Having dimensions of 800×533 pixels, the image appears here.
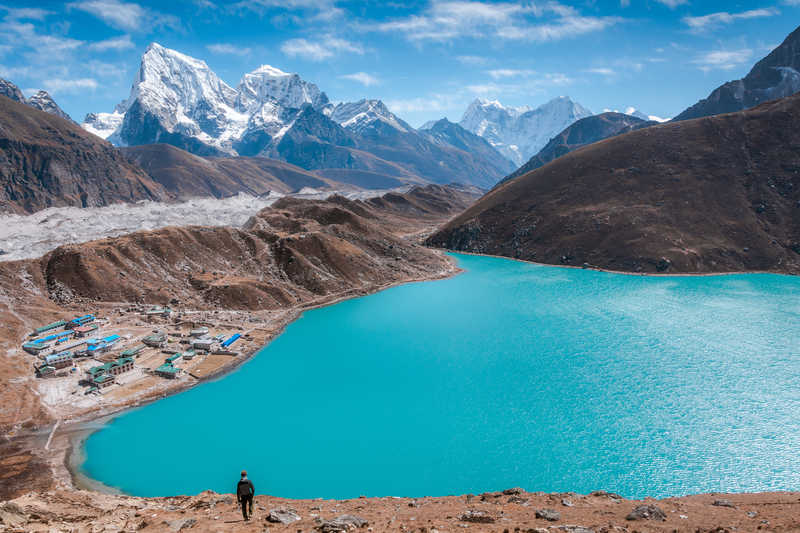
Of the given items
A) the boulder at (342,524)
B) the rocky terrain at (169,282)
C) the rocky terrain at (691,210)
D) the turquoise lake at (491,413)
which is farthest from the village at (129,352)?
the rocky terrain at (691,210)

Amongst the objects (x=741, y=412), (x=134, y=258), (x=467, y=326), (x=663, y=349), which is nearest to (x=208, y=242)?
(x=134, y=258)

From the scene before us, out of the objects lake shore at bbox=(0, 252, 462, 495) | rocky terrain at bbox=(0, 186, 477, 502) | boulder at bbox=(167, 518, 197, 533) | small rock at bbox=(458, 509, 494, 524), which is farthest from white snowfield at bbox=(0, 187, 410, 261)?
small rock at bbox=(458, 509, 494, 524)

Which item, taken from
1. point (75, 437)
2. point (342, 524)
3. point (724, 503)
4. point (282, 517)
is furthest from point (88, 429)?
point (724, 503)

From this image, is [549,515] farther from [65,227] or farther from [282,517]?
[65,227]

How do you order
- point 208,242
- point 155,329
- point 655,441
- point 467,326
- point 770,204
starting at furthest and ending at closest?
1. point 770,204
2. point 208,242
3. point 467,326
4. point 155,329
5. point 655,441

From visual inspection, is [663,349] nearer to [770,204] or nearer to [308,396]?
[308,396]

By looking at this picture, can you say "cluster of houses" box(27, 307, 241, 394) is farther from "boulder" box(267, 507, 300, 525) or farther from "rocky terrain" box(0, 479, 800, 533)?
"boulder" box(267, 507, 300, 525)
